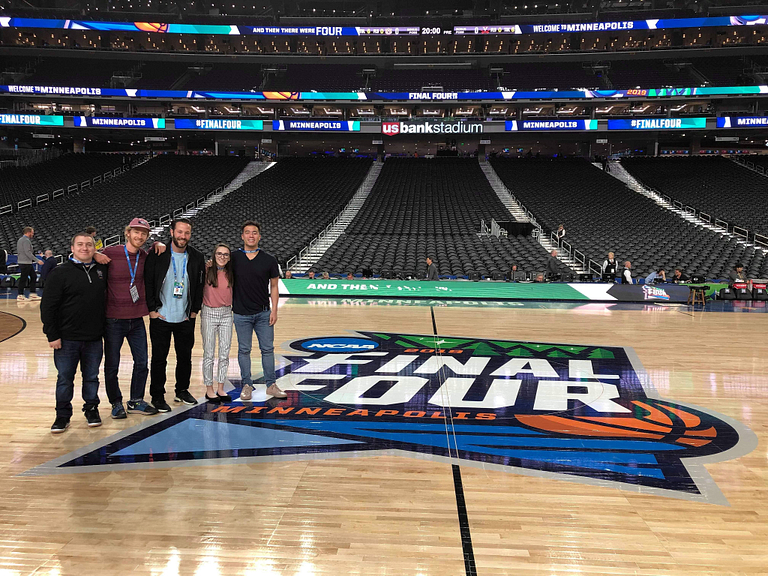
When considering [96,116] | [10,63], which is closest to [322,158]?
[96,116]

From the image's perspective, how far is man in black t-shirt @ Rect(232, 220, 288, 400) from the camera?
16.9 feet

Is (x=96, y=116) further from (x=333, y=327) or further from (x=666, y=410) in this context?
(x=666, y=410)

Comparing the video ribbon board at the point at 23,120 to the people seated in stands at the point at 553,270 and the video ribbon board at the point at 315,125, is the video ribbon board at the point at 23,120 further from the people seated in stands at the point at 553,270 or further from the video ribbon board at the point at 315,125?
the people seated in stands at the point at 553,270

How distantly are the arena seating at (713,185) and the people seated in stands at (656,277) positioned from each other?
28.6 ft

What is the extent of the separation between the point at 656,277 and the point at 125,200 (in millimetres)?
22151

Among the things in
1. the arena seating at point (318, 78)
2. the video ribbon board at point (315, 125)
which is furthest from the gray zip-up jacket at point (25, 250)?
the arena seating at point (318, 78)

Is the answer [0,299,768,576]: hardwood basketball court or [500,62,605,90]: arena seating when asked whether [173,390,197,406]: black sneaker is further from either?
[500,62,605,90]: arena seating

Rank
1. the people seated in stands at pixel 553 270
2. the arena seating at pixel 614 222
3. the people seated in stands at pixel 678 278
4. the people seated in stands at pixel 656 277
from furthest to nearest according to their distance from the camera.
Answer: the arena seating at pixel 614 222 < the people seated in stands at pixel 553 270 < the people seated in stands at pixel 678 278 < the people seated in stands at pixel 656 277

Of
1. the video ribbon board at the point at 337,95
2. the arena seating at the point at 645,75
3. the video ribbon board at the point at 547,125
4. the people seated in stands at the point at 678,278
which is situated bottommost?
the people seated in stands at the point at 678,278

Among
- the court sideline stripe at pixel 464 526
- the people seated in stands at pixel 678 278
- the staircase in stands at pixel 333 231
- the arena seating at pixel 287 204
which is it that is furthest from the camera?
the arena seating at pixel 287 204

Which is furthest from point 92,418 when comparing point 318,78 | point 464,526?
point 318,78

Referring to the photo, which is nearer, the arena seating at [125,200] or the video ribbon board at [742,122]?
the arena seating at [125,200]

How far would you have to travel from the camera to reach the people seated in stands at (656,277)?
14211 millimetres

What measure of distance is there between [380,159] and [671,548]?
107 feet
